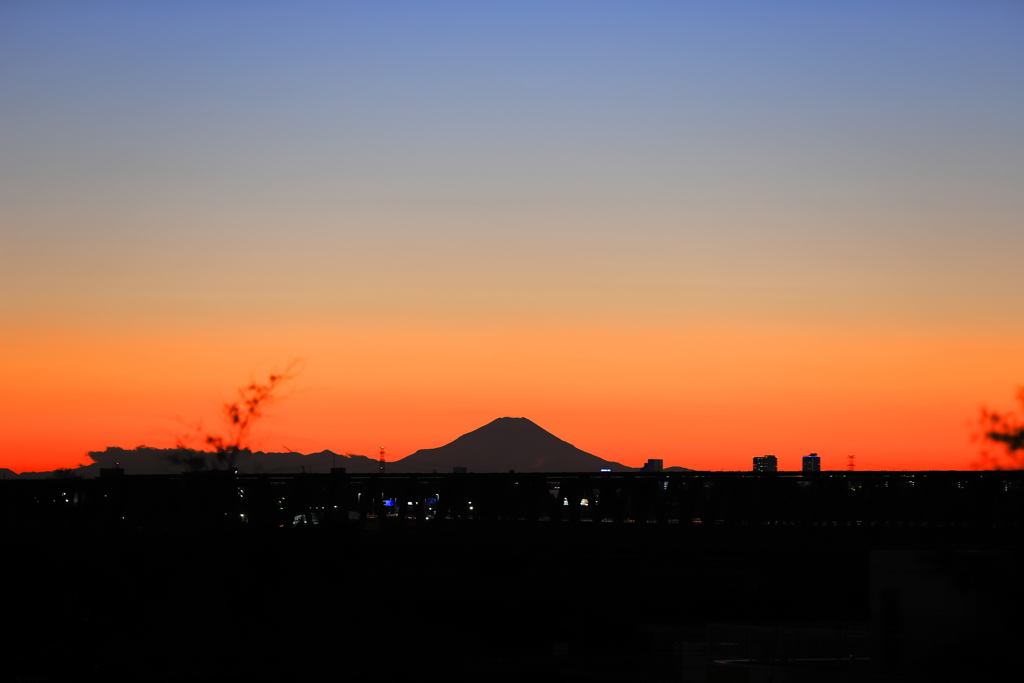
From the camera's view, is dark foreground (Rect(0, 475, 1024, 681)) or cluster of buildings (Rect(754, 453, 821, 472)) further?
cluster of buildings (Rect(754, 453, 821, 472))

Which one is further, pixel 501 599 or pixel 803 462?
pixel 803 462

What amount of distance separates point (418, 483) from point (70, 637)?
26.0 metres

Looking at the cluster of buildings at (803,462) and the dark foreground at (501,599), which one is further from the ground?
the cluster of buildings at (803,462)

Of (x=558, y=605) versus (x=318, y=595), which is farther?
(x=558, y=605)

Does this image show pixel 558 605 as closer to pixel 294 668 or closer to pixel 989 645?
pixel 294 668

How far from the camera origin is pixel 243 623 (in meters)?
53.3

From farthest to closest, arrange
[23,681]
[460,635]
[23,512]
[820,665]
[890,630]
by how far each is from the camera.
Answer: [23,512]
[460,635]
[23,681]
[890,630]
[820,665]

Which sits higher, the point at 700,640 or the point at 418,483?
the point at 418,483

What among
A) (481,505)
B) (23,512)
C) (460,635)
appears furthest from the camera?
(23,512)

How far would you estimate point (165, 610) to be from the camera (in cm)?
5488

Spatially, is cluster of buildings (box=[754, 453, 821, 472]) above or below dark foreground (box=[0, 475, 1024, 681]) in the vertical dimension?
above

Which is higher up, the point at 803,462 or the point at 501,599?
the point at 803,462

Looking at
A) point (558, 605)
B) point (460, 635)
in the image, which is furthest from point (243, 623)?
point (558, 605)

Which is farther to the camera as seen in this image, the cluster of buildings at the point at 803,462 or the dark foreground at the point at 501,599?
the cluster of buildings at the point at 803,462
